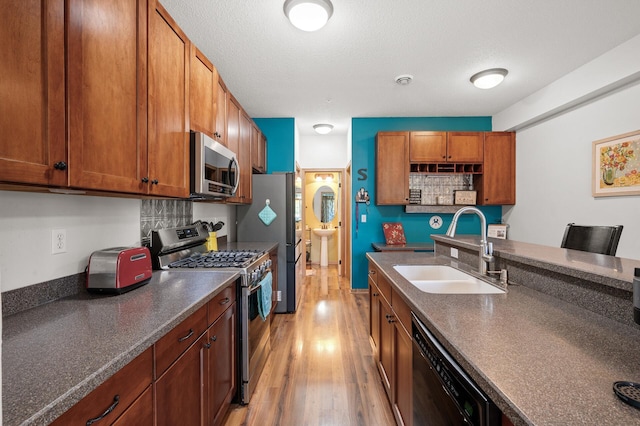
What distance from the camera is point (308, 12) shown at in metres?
1.97

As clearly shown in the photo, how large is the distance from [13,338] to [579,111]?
15.1 ft

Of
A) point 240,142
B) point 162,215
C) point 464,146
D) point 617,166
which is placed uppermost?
point 464,146

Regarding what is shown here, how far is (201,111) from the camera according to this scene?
6.72ft

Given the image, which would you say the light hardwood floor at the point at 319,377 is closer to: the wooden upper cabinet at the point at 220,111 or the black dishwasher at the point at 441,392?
the black dishwasher at the point at 441,392

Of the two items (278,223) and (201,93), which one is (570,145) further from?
(201,93)

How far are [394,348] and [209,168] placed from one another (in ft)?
5.40

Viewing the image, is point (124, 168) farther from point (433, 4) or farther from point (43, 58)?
point (433, 4)

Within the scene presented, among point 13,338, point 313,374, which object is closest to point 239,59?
point 13,338

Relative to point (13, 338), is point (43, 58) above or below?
above

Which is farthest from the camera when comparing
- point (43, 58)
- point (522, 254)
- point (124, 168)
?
point (522, 254)

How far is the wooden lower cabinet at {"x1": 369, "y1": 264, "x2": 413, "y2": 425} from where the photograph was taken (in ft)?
4.56

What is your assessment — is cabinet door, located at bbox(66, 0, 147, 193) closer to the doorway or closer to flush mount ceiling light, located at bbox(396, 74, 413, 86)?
flush mount ceiling light, located at bbox(396, 74, 413, 86)

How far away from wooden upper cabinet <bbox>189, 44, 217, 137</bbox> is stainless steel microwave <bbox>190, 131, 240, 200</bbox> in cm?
13

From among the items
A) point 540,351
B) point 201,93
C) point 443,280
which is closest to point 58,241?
point 201,93
